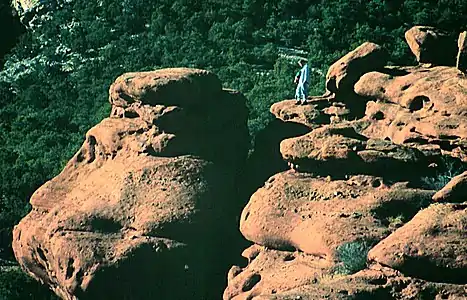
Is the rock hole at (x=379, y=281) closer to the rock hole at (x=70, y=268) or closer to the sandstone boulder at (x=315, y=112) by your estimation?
the sandstone boulder at (x=315, y=112)

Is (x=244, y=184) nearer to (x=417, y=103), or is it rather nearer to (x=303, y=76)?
(x=303, y=76)

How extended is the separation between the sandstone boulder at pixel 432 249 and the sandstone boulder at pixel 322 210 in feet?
8.09

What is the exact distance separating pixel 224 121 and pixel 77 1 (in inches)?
1795

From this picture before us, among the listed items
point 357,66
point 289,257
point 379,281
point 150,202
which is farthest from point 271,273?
point 357,66

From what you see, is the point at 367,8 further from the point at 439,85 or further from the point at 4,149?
the point at 439,85

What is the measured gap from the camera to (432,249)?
21.4 metres

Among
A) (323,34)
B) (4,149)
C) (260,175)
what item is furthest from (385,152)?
(323,34)

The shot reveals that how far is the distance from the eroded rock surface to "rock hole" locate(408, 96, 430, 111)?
5319 millimetres

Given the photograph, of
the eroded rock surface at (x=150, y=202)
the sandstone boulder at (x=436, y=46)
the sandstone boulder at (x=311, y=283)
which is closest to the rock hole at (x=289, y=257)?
the sandstone boulder at (x=311, y=283)

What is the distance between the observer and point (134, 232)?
29.1m

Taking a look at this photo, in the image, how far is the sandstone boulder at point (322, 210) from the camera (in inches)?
983

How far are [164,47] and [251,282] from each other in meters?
39.5

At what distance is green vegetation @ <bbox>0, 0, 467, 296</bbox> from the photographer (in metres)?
57.7

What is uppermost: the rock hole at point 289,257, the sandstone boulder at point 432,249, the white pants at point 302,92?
the white pants at point 302,92
